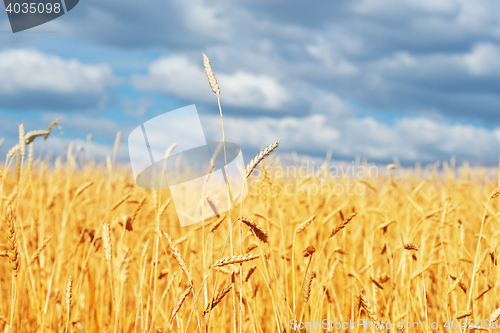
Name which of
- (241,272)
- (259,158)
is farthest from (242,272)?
(259,158)

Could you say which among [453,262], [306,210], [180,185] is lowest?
[453,262]

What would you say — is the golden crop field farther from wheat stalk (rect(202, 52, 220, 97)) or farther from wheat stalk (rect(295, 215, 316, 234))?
wheat stalk (rect(202, 52, 220, 97))

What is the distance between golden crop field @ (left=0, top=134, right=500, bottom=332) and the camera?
104 centimetres

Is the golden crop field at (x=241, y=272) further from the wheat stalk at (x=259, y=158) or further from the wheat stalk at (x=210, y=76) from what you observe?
the wheat stalk at (x=210, y=76)

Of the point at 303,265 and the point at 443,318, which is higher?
the point at 303,265

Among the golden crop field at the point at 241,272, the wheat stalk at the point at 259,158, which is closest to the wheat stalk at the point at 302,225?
the golden crop field at the point at 241,272

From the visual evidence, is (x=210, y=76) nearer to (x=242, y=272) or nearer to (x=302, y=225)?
(x=302, y=225)

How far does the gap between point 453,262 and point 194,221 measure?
147 cm

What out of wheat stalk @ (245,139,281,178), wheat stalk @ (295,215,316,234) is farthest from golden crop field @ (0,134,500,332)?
wheat stalk @ (245,139,281,178)

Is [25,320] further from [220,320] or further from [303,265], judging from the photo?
[303,265]

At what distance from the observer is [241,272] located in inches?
36.2

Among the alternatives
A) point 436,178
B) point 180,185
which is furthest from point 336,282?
point 436,178

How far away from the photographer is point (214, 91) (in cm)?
87

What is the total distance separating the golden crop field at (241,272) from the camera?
1.04 meters
